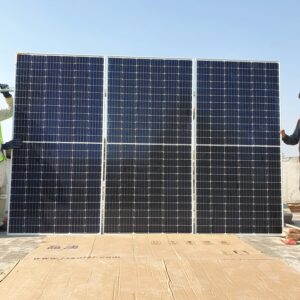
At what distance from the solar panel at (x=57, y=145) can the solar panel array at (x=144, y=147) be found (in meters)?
0.04

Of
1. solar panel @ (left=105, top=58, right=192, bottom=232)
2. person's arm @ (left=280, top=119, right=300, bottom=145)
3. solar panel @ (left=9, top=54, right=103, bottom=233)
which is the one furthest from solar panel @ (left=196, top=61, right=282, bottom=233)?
solar panel @ (left=9, top=54, right=103, bottom=233)

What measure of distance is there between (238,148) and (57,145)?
23.8ft

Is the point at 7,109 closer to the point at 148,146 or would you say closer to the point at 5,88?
the point at 5,88

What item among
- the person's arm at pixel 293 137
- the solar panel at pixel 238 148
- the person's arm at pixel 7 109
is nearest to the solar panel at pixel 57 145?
the person's arm at pixel 7 109

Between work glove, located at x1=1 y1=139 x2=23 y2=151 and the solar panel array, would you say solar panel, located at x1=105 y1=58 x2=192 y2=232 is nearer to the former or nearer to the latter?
the solar panel array

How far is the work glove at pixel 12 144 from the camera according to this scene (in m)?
14.5

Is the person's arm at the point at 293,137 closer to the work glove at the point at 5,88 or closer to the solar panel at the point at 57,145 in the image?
the solar panel at the point at 57,145

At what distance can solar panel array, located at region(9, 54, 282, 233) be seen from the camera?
14.8m

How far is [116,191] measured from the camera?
1492cm

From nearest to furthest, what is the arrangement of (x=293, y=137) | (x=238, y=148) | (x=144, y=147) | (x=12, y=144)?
(x=12, y=144) → (x=293, y=137) → (x=144, y=147) → (x=238, y=148)

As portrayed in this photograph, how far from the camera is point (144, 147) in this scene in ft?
49.6

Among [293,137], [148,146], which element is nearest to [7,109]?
[148,146]

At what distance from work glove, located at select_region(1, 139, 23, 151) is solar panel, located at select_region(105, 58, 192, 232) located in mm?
3434

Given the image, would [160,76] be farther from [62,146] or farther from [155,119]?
[62,146]
